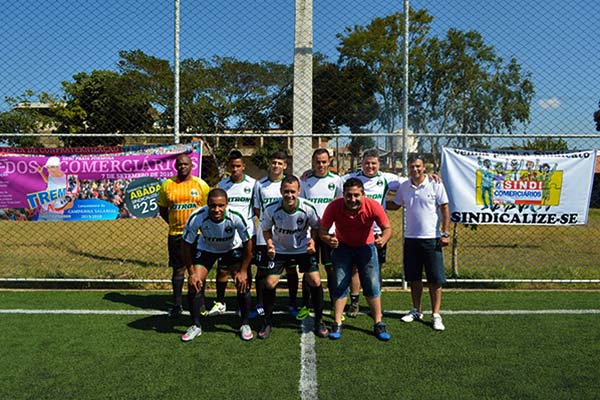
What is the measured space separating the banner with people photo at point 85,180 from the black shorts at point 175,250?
98cm

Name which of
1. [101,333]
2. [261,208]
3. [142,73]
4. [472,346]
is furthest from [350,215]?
[142,73]

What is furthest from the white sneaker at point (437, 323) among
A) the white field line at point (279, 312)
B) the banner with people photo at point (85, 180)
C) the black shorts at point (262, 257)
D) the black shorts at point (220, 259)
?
the banner with people photo at point (85, 180)

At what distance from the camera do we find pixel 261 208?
5.73 metres

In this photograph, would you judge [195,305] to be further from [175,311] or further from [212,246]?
[175,311]

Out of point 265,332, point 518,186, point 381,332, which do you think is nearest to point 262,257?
point 265,332

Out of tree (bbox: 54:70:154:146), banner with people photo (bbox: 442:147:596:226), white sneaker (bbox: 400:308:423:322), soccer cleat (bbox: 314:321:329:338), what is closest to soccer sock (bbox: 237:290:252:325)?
soccer cleat (bbox: 314:321:329:338)

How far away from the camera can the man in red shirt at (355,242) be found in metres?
4.90

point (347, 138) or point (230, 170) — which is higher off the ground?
point (347, 138)

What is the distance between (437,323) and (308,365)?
1667 millimetres

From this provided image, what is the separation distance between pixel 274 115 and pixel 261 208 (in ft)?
21.8

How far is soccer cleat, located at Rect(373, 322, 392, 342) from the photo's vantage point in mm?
4883

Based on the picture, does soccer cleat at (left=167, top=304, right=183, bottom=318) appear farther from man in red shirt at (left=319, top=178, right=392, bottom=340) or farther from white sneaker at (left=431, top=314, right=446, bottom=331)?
white sneaker at (left=431, top=314, right=446, bottom=331)

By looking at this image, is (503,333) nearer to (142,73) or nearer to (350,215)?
(350,215)

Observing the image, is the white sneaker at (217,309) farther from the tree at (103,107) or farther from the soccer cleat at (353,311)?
the tree at (103,107)
